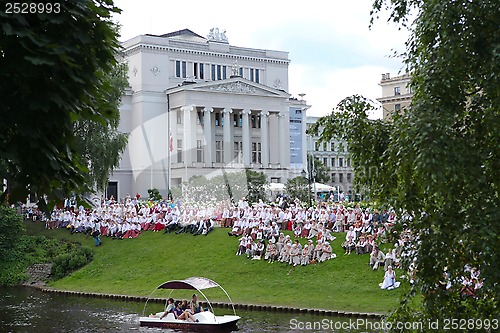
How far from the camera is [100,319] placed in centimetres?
3300

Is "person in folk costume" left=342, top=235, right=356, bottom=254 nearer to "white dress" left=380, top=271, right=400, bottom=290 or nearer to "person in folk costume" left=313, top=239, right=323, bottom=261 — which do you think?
"person in folk costume" left=313, top=239, right=323, bottom=261

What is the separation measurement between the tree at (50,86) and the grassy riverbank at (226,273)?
2297 centimetres

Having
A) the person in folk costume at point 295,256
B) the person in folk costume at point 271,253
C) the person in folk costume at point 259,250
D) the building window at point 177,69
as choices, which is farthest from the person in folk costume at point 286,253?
the building window at point 177,69

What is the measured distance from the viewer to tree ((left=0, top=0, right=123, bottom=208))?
7.75 metres

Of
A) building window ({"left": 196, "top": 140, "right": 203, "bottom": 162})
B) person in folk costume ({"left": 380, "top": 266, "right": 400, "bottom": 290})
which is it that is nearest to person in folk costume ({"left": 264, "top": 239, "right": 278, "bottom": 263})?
person in folk costume ({"left": 380, "top": 266, "right": 400, "bottom": 290})

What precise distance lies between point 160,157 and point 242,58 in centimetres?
2058

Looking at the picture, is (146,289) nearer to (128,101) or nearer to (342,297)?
(342,297)

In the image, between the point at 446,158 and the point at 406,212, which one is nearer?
the point at 446,158

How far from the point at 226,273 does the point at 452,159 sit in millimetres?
31831

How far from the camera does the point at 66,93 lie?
26.2 feet

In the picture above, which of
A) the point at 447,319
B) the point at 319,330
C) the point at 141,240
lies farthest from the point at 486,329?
the point at 141,240

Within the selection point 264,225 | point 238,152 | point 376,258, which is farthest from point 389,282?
A: point 238,152

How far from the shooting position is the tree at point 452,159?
994 cm

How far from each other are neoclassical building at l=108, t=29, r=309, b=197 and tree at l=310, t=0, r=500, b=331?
7619 centimetres
